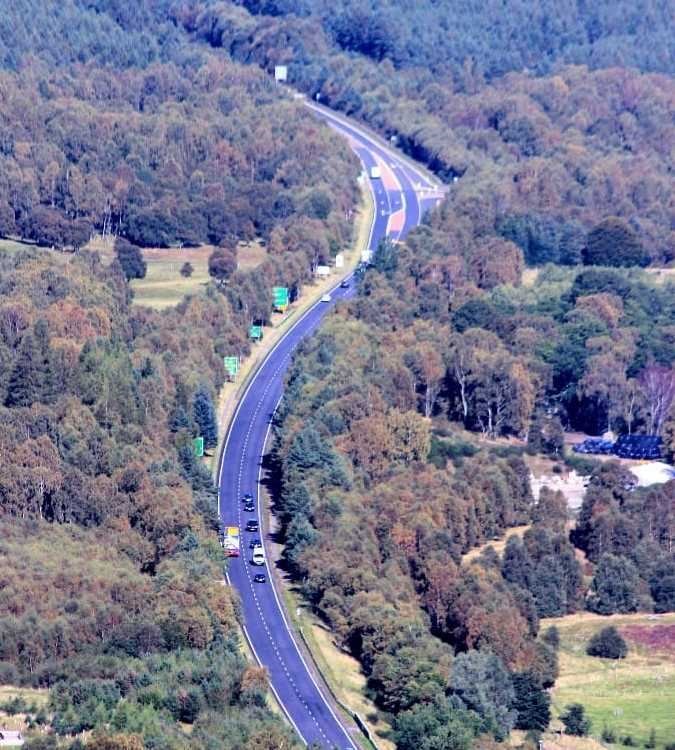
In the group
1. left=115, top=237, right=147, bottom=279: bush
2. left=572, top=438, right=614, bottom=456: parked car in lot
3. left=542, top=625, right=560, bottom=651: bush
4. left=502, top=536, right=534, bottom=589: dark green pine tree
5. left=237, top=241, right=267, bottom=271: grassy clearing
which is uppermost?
left=237, top=241, right=267, bottom=271: grassy clearing

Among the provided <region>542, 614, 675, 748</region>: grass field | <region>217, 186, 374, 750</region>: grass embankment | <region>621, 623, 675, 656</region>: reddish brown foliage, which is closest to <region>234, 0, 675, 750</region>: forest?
<region>217, 186, 374, 750</region>: grass embankment

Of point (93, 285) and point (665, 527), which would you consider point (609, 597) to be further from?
point (93, 285)

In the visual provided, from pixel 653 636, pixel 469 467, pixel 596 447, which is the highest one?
pixel 469 467

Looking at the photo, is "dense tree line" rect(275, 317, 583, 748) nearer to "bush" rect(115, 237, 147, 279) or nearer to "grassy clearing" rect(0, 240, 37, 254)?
"bush" rect(115, 237, 147, 279)

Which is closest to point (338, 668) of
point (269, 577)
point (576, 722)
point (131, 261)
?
point (576, 722)

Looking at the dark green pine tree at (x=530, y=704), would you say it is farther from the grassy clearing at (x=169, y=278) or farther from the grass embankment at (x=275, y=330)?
the grassy clearing at (x=169, y=278)

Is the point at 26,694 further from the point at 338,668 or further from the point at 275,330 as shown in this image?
the point at 275,330
